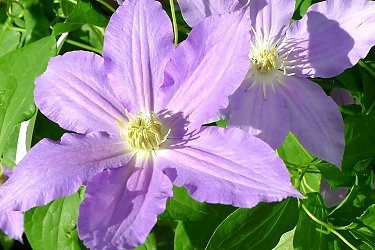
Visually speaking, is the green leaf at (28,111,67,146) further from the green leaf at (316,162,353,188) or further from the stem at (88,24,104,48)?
the green leaf at (316,162,353,188)

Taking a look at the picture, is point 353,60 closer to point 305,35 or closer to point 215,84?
point 305,35

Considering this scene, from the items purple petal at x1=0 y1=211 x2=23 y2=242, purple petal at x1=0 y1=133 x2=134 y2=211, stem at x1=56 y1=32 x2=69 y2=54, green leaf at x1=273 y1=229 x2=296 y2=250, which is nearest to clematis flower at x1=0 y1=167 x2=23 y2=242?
purple petal at x1=0 y1=211 x2=23 y2=242

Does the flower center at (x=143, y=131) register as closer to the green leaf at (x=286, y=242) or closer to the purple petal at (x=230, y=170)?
the purple petal at (x=230, y=170)

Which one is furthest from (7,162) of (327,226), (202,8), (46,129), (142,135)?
(327,226)

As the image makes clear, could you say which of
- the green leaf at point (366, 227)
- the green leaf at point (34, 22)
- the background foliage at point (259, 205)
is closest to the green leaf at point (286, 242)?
the background foliage at point (259, 205)

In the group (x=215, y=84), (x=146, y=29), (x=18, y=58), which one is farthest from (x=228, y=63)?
(x=18, y=58)

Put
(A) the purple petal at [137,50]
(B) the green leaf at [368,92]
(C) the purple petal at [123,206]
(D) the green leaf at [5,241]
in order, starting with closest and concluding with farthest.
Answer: (C) the purple petal at [123,206], (A) the purple petal at [137,50], (B) the green leaf at [368,92], (D) the green leaf at [5,241]
